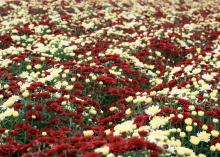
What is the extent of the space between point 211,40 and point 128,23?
126 inches

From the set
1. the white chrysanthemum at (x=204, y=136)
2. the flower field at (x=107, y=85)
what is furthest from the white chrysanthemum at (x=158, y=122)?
the white chrysanthemum at (x=204, y=136)

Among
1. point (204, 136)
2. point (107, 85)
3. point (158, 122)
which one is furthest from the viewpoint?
point (107, 85)

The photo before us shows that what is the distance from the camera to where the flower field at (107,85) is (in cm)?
529

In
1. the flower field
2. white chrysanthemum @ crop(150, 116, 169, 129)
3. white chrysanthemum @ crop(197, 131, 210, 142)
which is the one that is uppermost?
white chrysanthemum @ crop(150, 116, 169, 129)

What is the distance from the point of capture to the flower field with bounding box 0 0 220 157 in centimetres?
529

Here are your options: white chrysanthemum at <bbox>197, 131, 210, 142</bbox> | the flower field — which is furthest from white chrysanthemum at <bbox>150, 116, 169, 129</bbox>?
white chrysanthemum at <bbox>197, 131, 210, 142</bbox>

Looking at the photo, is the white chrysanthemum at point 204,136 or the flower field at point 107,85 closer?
the flower field at point 107,85

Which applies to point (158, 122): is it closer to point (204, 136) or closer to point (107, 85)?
point (204, 136)

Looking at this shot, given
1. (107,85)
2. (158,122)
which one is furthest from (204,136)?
(107,85)

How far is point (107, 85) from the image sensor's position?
8.87 metres

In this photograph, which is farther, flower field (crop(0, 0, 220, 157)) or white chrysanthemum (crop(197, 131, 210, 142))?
white chrysanthemum (crop(197, 131, 210, 142))

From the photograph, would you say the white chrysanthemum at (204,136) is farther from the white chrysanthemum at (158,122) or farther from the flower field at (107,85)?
the white chrysanthemum at (158,122)

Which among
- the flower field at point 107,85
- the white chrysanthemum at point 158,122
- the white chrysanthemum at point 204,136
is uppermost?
the white chrysanthemum at point 158,122

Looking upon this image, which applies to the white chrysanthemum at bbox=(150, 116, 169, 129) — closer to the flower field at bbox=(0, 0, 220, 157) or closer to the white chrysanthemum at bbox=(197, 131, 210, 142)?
the flower field at bbox=(0, 0, 220, 157)
